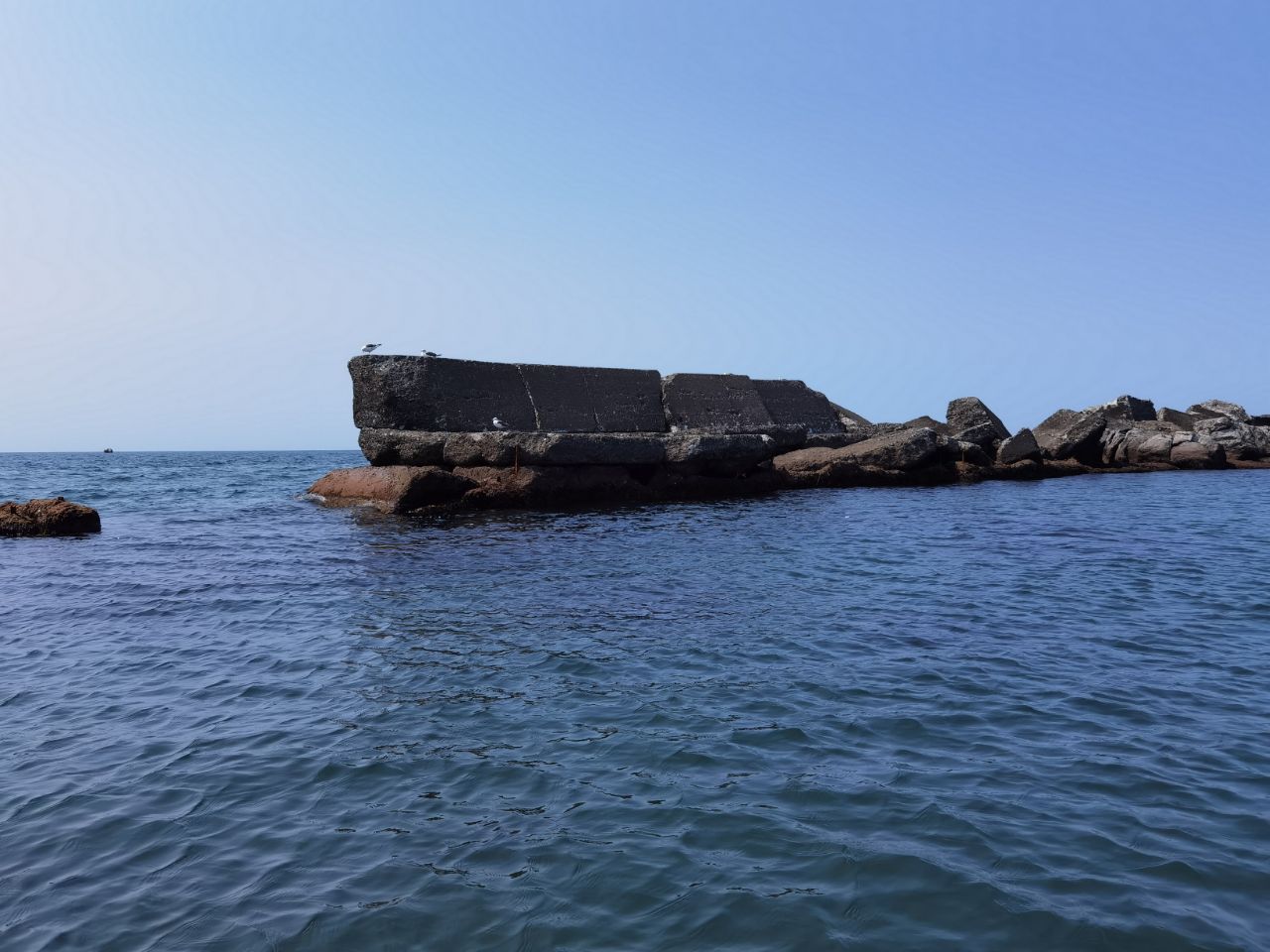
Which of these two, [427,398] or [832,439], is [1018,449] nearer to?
[832,439]

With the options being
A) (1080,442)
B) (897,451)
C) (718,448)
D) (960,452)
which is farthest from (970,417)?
(718,448)

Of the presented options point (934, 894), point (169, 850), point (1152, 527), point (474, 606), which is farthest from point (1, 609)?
point (1152, 527)

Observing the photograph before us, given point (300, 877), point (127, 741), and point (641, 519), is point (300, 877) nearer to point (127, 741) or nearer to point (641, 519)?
point (127, 741)

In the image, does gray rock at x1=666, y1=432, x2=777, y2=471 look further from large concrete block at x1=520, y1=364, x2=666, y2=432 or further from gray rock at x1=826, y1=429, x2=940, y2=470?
gray rock at x1=826, y1=429, x2=940, y2=470

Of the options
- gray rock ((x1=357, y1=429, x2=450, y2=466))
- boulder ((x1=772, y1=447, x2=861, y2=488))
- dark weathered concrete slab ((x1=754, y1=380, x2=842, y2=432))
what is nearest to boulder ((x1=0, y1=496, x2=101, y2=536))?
gray rock ((x1=357, y1=429, x2=450, y2=466))

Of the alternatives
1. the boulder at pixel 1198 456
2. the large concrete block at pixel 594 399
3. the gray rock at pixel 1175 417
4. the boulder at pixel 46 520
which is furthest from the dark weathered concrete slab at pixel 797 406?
the gray rock at pixel 1175 417

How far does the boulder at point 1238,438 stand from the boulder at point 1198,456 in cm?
100

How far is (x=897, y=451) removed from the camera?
17797 millimetres

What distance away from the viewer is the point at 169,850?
117 inches

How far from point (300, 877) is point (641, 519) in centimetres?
929

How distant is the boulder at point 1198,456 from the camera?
24250 mm

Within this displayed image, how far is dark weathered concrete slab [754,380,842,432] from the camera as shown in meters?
19.3

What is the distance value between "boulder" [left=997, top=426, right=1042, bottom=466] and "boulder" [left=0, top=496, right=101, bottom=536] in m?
18.0

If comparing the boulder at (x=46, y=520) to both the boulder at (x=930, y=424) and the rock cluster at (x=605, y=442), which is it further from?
the boulder at (x=930, y=424)
